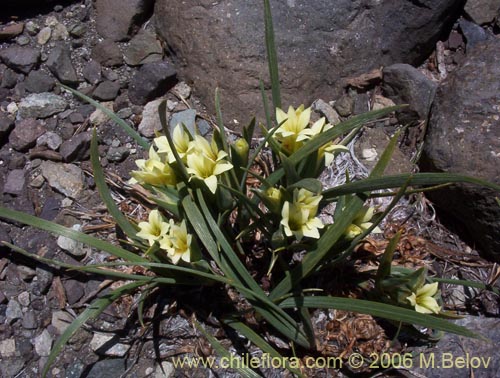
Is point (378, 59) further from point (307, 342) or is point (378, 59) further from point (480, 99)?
point (307, 342)

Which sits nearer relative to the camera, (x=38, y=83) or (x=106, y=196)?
(x=106, y=196)

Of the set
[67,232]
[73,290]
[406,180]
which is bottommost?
A: [73,290]

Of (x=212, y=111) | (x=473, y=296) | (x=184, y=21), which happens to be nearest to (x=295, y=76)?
(x=212, y=111)

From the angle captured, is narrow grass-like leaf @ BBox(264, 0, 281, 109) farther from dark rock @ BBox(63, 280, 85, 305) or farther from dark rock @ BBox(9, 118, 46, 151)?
dark rock @ BBox(9, 118, 46, 151)

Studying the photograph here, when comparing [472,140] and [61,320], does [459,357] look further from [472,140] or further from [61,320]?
[61,320]

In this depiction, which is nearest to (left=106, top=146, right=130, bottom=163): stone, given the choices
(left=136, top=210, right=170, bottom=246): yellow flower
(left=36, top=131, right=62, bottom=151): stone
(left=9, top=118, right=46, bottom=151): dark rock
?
(left=36, top=131, right=62, bottom=151): stone

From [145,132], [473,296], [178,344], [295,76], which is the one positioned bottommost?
[178,344]

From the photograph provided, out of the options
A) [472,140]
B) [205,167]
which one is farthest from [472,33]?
[205,167]
